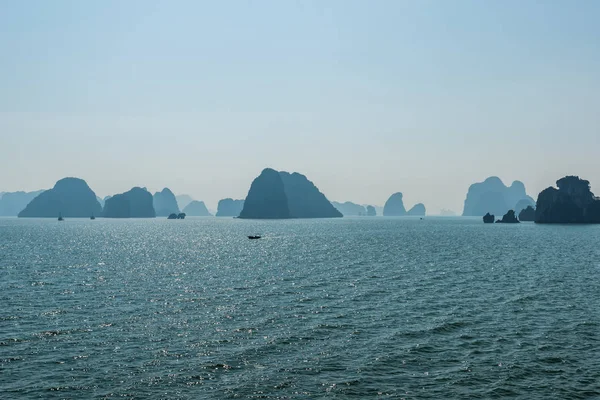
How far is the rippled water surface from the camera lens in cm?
2811

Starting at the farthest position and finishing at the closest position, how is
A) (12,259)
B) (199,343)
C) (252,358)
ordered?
(12,259) < (199,343) < (252,358)

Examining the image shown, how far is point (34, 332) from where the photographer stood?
129 feet

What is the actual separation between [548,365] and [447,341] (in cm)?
746

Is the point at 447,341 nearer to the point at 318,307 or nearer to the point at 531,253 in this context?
the point at 318,307

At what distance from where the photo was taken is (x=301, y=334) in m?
39.4

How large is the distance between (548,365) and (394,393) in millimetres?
12078

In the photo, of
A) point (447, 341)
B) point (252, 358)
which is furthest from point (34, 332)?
point (447, 341)

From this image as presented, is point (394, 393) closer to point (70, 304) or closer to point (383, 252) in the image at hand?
point (70, 304)

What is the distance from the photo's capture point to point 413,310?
4806cm

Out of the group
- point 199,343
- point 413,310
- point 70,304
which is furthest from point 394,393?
point 70,304

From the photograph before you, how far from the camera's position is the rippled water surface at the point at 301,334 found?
28109mm

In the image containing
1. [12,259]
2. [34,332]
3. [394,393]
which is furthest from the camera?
[12,259]

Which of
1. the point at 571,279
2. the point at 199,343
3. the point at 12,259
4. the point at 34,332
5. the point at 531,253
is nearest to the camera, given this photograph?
the point at 199,343

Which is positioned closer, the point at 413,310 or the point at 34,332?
the point at 34,332
